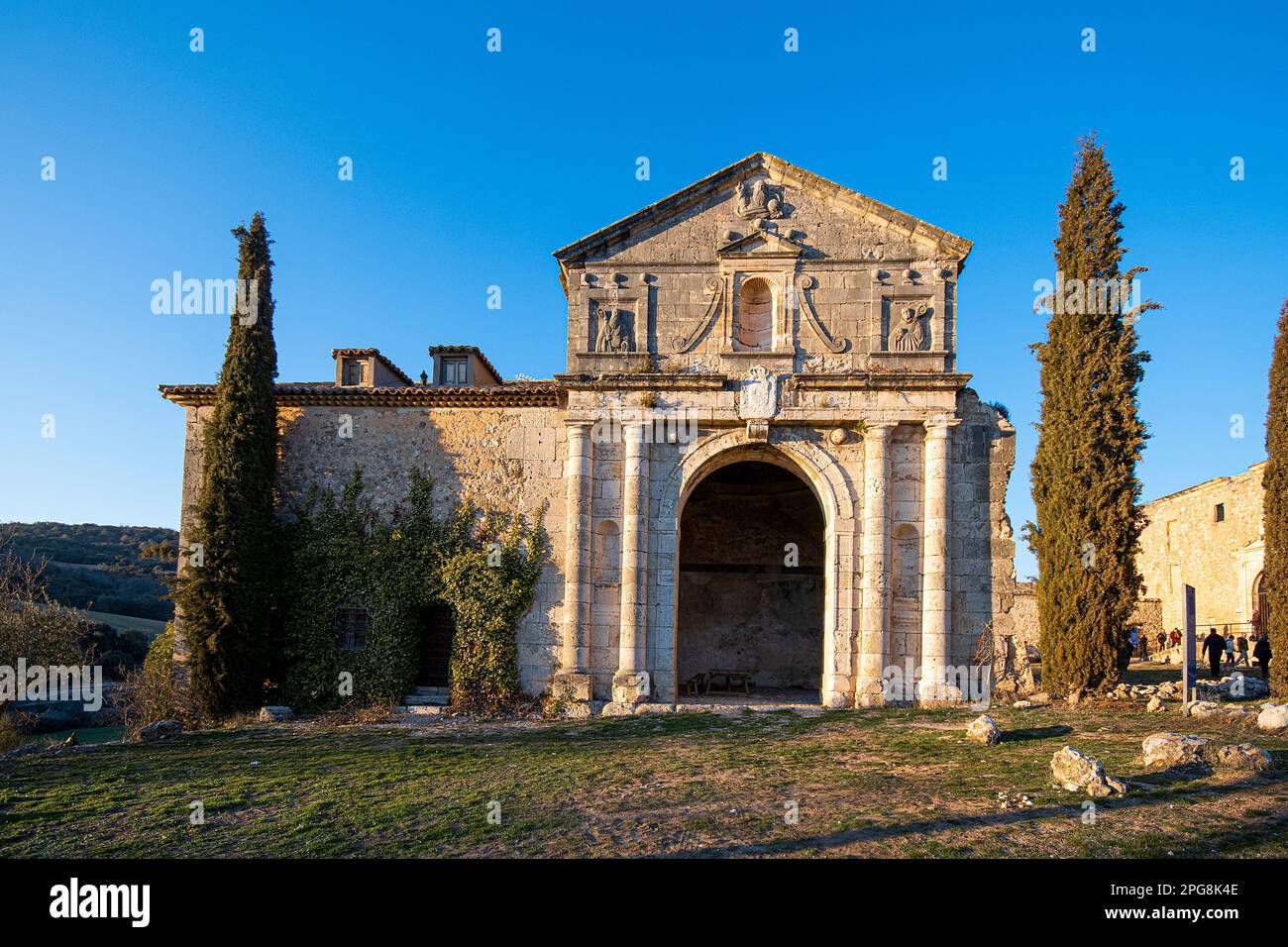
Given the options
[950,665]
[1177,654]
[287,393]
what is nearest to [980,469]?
[950,665]

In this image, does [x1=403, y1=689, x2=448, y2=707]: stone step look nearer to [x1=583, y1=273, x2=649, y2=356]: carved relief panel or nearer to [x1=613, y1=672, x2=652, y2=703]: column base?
[x1=613, y1=672, x2=652, y2=703]: column base

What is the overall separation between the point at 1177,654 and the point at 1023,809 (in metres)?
Result: 26.3

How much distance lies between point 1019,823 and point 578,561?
34.0ft

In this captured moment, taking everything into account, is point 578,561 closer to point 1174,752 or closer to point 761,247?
point 761,247

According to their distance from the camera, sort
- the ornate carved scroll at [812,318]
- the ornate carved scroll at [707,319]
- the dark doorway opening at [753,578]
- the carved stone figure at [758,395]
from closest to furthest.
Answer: the carved stone figure at [758,395] < the ornate carved scroll at [812,318] < the ornate carved scroll at [707,319] < the dark doorway opening at [753,578]

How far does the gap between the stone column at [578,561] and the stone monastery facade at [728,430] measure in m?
0.04

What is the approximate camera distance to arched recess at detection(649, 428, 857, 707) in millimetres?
16797

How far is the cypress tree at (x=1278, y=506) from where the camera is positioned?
15.3 m

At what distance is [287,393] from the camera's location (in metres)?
18.8

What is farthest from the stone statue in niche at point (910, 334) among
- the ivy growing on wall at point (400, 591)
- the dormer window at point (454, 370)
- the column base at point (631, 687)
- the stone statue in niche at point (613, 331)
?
the dormer window at point (454, 370)

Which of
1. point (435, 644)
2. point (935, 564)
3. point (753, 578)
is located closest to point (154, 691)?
point (435, 644)

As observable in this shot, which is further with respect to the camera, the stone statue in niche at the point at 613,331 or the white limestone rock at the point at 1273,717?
the stone statue in niche at the point at 613,331

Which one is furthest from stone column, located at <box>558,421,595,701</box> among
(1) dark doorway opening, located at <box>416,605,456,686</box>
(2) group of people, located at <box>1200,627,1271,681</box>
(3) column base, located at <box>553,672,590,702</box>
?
(2) group of people, located at <box>1200,627,1271,681</box>

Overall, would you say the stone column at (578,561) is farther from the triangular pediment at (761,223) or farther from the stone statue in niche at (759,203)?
the stone statue in niche at (759,203)
